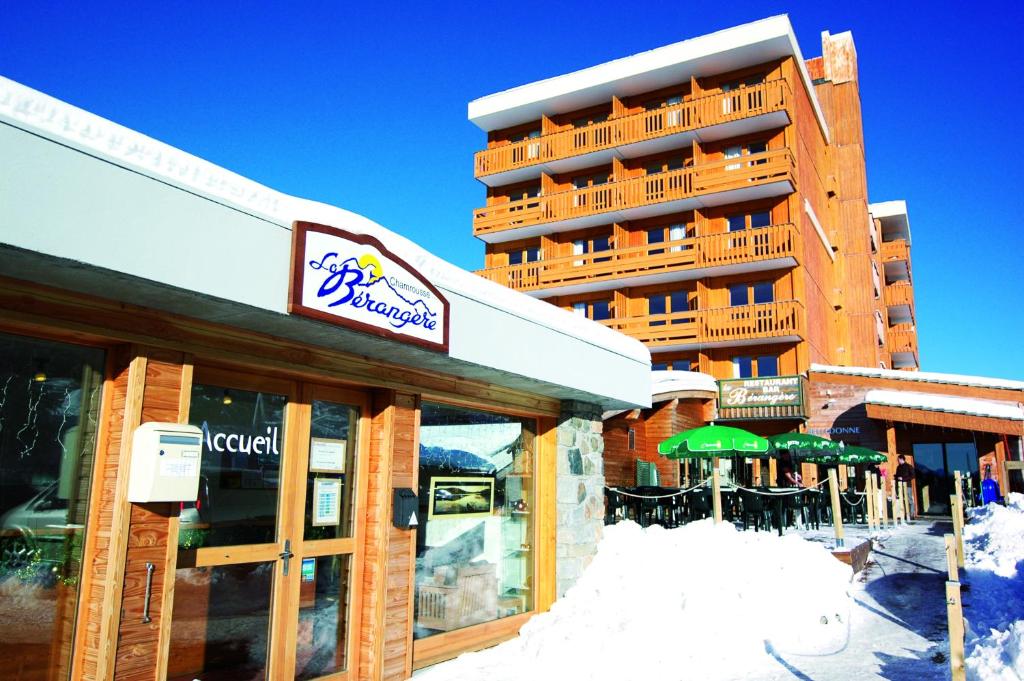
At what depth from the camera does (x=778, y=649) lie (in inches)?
305

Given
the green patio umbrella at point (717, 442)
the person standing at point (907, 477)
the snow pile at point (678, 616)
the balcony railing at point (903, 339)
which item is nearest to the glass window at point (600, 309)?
the person standing at point (907, 477)

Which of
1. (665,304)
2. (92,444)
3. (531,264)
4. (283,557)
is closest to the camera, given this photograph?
(92,444)

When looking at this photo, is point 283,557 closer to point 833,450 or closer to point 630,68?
point 833,450

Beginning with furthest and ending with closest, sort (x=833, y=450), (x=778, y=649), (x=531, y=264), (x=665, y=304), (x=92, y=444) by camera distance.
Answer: (x=531, y=264)
(x=665, y=304)
(x=833, y=450)
(x=778, y=649)
(x=92, y=444)

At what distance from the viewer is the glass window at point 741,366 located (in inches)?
1120

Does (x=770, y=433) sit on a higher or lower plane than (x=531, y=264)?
lower

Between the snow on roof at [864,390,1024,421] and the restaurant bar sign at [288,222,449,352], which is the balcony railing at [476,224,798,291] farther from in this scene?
the restaurant bar sign at [288,222,449,352]

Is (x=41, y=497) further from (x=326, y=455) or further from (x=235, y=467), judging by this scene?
(x=326, y=455)

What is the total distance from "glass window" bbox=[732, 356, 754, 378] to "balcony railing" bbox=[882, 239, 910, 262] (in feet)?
80.4

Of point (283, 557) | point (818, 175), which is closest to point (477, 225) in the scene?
point (818, 175)

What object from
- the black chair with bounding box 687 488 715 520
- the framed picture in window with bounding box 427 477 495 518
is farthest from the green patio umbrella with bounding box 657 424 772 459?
the framed picture in window with bounding box 427 477 495 518

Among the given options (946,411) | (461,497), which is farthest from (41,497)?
(946,411)

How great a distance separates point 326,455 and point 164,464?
5.43 ft

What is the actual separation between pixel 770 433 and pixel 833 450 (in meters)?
8.59
